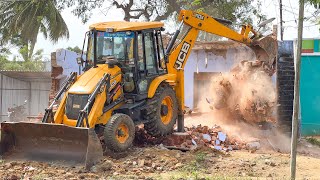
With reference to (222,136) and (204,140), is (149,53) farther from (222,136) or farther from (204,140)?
(222,136)

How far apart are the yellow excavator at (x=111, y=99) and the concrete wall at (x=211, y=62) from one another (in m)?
5.56

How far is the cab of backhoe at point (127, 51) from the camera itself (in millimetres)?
10327

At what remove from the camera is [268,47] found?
13.0m

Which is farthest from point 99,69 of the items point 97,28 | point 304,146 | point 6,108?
point 6,108

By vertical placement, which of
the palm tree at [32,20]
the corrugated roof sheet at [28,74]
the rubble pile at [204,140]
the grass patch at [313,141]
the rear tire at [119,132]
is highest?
the palm tree at [32,20]

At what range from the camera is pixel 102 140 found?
9.89 meters

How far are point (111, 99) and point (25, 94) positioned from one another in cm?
1259

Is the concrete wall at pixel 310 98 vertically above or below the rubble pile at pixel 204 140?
above

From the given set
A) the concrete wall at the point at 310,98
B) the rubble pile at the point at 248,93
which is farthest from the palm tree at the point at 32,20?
the concrete wall at the point at 310,98

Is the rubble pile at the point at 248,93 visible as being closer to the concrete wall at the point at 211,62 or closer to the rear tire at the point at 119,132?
the concrete wall at the point at 211,62

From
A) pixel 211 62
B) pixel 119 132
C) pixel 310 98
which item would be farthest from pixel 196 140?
pixel 211 62

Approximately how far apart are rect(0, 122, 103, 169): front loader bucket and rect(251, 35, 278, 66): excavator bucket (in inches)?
242

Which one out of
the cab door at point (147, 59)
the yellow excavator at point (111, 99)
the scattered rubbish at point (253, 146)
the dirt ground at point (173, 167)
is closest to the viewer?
the dirt ground at point (173, 167)

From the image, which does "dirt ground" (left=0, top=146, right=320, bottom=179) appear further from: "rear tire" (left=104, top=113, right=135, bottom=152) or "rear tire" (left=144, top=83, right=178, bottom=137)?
"rear tire" (left=144, top=83, right=178, bottom=137)
